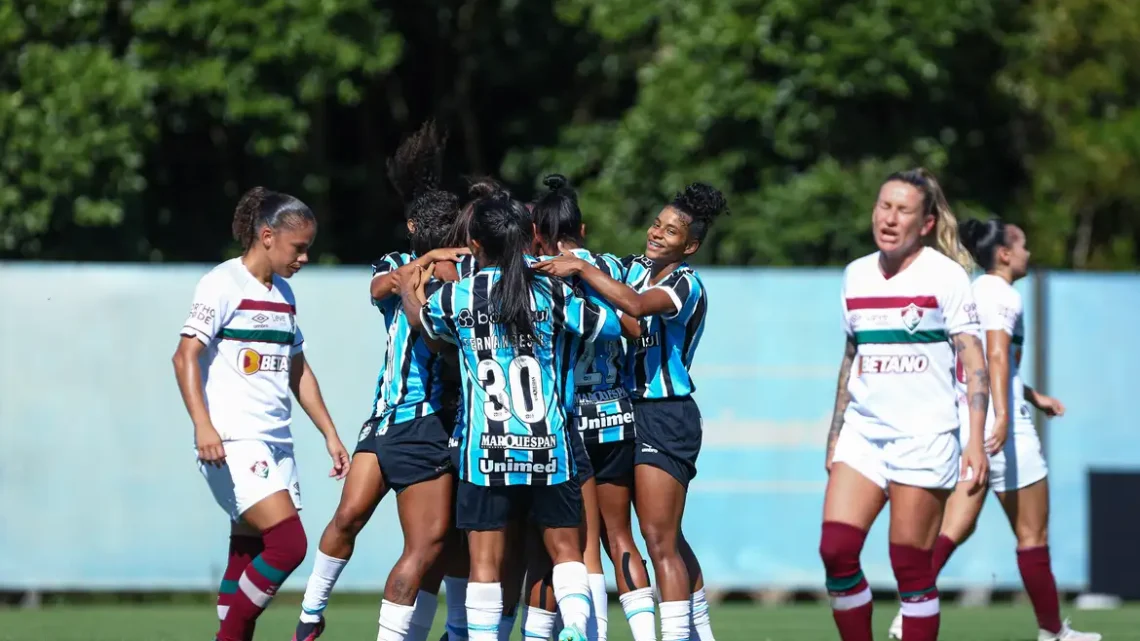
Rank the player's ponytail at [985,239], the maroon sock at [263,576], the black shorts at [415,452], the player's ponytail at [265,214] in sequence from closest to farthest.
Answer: the black shorts at [415,452] → the maroon sock at [263,576] → the player's ponytail at [265,214] → the player's ponytail at [985,239]

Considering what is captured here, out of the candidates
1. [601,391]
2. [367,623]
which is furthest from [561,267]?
[367,623]

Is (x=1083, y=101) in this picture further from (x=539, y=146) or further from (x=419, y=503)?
(x=419, y=503)

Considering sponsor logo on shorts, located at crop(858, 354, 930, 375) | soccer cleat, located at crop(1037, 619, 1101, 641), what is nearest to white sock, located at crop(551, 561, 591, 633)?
sponsor logo on shorts, located at crop(858, 354, 930, 375)

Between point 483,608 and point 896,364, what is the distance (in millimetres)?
1927

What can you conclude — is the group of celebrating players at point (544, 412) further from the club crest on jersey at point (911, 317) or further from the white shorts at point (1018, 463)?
the white shorts at point (1018, 463)

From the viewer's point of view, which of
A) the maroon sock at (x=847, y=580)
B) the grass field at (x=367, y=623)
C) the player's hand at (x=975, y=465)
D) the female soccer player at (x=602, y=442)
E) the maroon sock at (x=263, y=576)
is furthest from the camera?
the grass field at (x=367, y=623)

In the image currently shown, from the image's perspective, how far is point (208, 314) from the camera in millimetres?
7266

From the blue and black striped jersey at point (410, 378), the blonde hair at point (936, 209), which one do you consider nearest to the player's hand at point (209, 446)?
the blue and black striped jersey at point (410, 378)

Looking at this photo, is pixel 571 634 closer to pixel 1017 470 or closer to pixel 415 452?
pixel 415 452

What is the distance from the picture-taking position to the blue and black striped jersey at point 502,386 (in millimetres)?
6504

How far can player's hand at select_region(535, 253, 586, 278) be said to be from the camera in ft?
21.8

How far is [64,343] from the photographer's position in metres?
12.4

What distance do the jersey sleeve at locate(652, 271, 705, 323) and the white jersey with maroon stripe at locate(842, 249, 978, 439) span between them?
2.55 feet

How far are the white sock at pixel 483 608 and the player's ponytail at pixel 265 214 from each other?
189 cm
